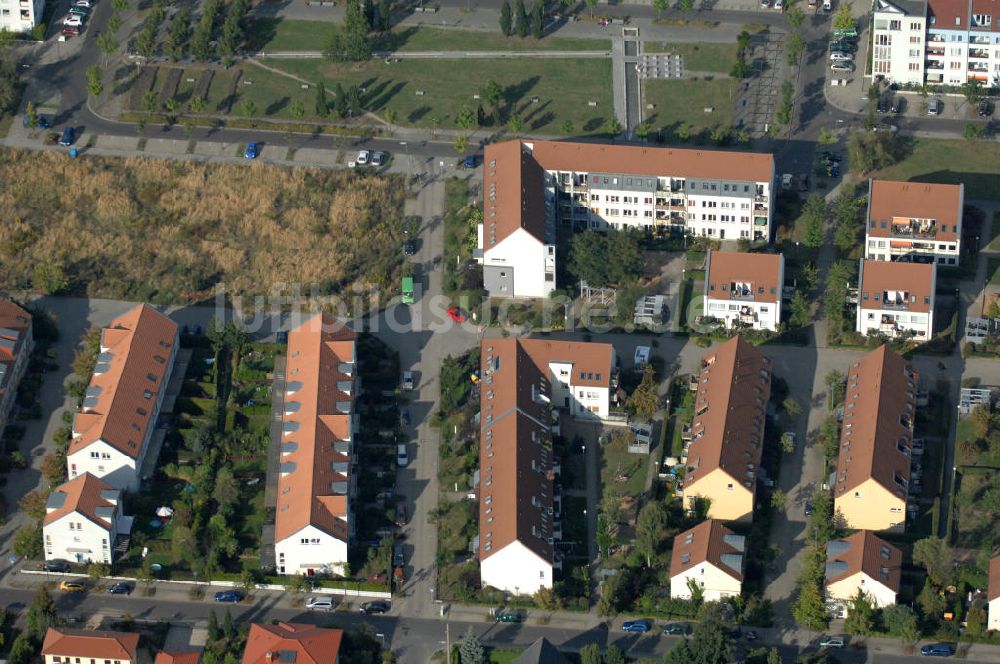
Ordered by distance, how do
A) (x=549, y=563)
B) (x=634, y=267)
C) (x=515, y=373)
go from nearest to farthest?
(x=549, y=563), (x=515, y=373), (x=634, y=267)

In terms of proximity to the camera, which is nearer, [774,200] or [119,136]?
[774,200]

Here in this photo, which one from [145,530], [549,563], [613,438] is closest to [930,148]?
[613,438]

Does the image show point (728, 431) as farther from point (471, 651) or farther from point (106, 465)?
point (106, 465)

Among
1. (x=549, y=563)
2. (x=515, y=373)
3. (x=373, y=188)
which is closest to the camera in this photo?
(x=549, y=563)

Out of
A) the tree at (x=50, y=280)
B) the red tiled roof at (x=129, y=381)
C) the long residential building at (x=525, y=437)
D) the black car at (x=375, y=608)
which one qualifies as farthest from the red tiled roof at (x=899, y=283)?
the tree at (x=50, y=280)

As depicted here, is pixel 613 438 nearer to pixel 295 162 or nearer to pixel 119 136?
pixel 295 162

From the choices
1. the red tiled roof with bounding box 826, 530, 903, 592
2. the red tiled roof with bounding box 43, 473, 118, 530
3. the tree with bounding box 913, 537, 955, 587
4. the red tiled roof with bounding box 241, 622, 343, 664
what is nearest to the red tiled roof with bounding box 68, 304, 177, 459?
the red tiled roof with bounding box 43, 473, 118, 530
